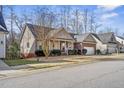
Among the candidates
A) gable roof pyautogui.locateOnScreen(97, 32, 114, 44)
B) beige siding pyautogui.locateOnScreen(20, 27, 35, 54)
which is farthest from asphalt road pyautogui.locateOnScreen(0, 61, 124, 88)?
gable roof pyautogui.locateOnScreen(97, 32, 114, 44)

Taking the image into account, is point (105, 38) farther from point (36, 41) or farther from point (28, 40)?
point (36, 41)

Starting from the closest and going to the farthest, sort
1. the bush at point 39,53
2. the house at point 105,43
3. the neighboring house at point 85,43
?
the bush at point 39,53
the neighboring house at point 85,43
the house at point 105,43

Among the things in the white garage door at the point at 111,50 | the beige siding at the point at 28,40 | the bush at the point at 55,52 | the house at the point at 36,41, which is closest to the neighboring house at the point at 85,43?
the house at the point at 36,41

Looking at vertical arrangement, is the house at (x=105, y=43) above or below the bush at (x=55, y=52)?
above

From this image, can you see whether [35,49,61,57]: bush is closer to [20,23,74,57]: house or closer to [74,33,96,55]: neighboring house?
[20,23,74,57]: house

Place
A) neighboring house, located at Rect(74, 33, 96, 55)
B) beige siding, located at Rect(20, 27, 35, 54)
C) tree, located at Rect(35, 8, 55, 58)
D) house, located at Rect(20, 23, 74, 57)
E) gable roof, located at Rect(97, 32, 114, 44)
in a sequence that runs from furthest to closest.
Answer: gable roof, located at Rect(97, 32, 114, 44) → neighboring house, located at Rect(74, 33, 96, 55) → beige siding, located at Rect(20, 27, 35, 54) → house, located at Rect(20, 23, 74, 57) → tree, located at Rect(35, 8, 55, 58)

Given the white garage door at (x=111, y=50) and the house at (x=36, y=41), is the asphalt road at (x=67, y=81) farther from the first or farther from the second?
the white garage door at (x=111, y=50)

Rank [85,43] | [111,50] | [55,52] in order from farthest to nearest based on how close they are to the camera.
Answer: [111,50] < [85,43] < [55,52]

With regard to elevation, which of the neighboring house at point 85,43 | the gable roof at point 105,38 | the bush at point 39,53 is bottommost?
the bush at point 39,53

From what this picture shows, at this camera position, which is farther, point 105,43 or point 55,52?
point 105,43

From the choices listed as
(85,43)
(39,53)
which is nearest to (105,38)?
(85,43)
